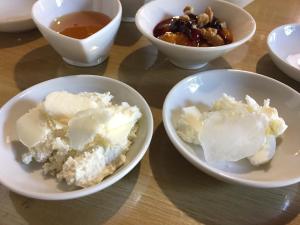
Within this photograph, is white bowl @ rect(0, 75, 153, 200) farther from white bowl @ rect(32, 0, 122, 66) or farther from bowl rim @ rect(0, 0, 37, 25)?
bowl rim @ rect(0, 0, 37, 25)

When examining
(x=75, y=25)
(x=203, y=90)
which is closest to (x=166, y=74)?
(x=203, y=90)

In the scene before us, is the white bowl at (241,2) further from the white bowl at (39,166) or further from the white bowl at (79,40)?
the white bowl at (39,166)

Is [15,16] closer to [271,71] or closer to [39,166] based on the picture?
[39,166]

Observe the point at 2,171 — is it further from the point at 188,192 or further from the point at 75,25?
the point at 75,25

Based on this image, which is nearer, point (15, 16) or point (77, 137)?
point (77, 137)

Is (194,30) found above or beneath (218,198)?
above

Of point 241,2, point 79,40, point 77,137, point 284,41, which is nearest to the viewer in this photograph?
point 77,137

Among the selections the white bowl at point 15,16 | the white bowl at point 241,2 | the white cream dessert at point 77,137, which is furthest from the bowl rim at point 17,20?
the white bowl at point 241,2

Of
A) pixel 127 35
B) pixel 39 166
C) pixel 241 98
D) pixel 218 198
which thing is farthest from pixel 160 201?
pixel 127 35
